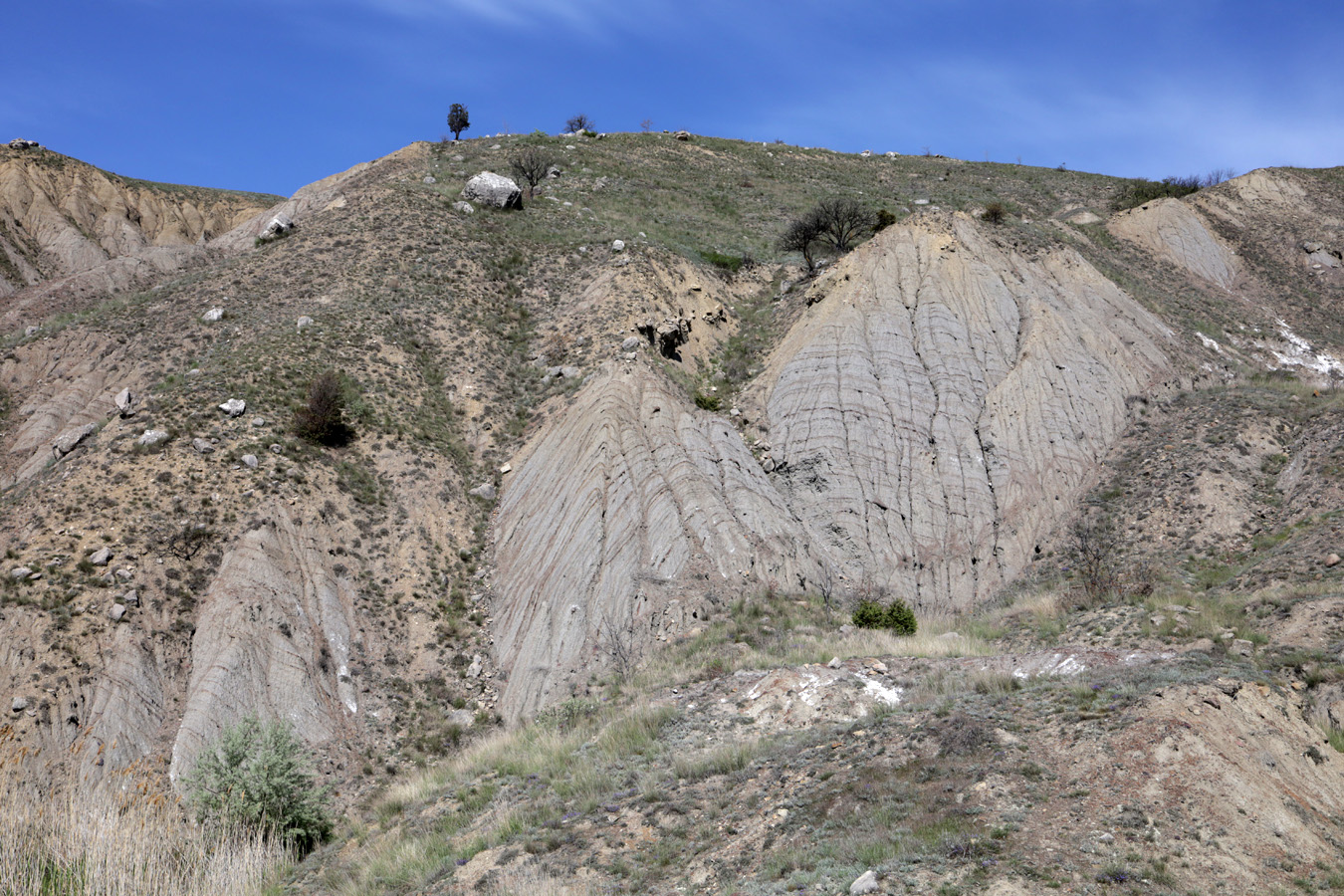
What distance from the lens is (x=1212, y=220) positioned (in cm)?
4703

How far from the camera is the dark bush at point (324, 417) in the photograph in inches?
981

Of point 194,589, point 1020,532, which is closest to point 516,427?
point 194,589

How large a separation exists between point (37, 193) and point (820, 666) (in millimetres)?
71681

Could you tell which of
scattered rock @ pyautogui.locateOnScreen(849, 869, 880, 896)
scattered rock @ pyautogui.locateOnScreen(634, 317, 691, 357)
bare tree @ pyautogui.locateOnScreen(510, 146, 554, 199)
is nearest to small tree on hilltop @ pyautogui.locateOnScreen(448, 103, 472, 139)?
bare tree @ pyautogui.locateOnScreen(510, 146, 554, 199)

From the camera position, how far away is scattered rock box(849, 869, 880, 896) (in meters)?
7.89

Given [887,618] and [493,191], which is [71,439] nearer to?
[493,191]

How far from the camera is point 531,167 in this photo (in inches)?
1809

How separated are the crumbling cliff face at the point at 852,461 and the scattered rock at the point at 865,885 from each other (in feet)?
43.6

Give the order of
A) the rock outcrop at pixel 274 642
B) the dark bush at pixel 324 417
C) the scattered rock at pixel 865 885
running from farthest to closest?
the dark bush at pixel 324 417 < the rock outcrop at pixel 274 642 < the scattered rock at pixel 865 885

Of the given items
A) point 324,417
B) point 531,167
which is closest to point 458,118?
point 531,167

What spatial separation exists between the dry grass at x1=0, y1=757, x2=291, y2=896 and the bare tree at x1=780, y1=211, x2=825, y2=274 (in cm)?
3509

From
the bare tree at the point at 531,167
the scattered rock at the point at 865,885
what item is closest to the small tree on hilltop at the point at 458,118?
the bare tree at the point at 531,167

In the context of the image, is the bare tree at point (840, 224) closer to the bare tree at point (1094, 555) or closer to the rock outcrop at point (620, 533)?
the rock outcrop at point (620, 533)

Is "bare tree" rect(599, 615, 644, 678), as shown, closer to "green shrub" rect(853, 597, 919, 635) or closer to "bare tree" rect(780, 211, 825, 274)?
"green shrub" rect(853, 597, 919, 635)
